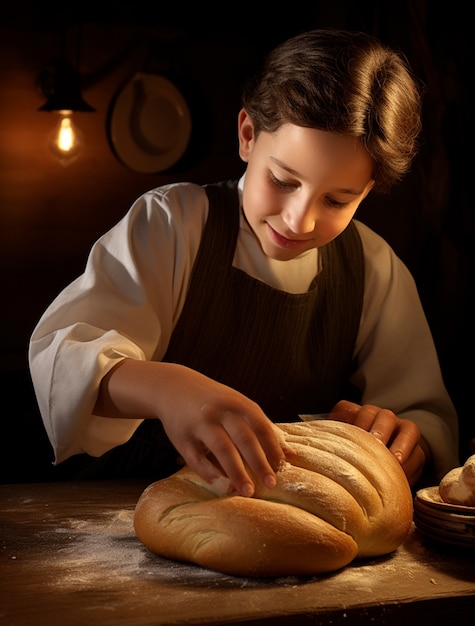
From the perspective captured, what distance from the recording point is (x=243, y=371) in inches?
87.6

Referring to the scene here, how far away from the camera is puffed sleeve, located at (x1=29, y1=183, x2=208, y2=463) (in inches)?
69.1

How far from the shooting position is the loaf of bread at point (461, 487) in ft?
4.96

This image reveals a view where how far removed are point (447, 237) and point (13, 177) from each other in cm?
242

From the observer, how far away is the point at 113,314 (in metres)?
1.94

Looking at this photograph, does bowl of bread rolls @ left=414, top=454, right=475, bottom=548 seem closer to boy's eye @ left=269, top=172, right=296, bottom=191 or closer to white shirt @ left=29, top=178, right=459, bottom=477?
white shirt @ left=29, top=178, right=459, bottom=477

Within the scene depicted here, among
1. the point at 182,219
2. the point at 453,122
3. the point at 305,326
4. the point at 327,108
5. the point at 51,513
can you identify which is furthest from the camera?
the point at 453,122

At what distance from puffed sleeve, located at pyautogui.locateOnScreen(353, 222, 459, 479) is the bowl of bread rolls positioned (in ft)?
2.29

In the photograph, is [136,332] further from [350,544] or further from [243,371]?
[350,544]

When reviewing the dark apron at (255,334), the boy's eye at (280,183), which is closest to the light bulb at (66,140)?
the dark apron at (255,334)

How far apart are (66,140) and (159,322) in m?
2.68

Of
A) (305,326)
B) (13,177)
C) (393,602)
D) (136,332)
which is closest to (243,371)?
(305,326)

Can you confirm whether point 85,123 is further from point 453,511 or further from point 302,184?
Result: point 453,511

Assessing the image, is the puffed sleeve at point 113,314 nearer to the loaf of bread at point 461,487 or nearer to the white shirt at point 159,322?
the white shirt at point 159,322

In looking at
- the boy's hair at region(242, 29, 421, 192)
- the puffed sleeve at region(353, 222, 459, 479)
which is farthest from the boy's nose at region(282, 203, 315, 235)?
the puffed sleeve at region(353, 222, 459, 479)
